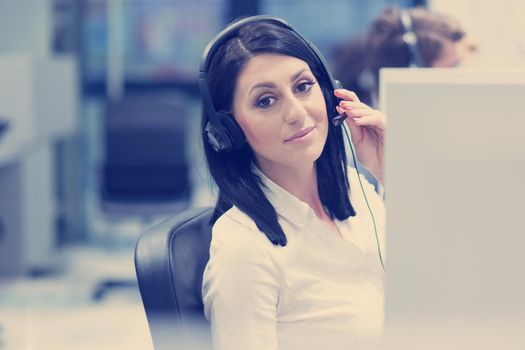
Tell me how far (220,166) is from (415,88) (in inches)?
17.3

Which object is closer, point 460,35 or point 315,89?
point 315,89

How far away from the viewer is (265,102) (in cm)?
95

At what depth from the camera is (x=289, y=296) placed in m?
0.97

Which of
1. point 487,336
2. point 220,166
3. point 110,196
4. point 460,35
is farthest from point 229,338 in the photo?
point 110,196

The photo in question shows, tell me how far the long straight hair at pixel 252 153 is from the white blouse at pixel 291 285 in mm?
18

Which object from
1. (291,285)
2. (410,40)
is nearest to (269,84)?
(291,285)

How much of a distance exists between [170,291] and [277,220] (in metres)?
0.15

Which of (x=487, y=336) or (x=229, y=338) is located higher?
(x=487, y=336)

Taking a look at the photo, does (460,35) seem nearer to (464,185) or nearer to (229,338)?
(229,338)

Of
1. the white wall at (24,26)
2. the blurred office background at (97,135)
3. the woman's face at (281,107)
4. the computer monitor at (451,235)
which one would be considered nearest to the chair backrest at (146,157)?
the blurred office background at (97,135)

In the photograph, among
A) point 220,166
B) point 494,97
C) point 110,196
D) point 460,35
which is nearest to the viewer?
point 494,97

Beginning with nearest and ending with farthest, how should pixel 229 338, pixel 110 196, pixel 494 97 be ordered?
1. pixel 494 97
2. pixel 229 338
3. pixel 110 196

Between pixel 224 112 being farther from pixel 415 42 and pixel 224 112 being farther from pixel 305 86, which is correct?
pixel 415 42

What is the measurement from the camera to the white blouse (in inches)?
36.5
